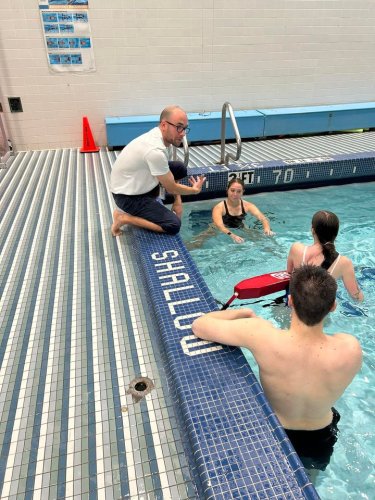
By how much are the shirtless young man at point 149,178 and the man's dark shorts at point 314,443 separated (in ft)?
6.67

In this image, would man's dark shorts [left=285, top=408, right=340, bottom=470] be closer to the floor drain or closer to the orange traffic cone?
the floor drain

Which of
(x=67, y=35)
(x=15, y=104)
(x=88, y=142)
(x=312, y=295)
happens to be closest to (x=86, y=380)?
(x=312, y=295)

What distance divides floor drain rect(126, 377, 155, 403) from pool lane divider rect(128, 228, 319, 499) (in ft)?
0.39

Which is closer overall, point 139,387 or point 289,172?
point 139,387

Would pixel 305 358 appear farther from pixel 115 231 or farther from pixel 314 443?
pixel 115 231

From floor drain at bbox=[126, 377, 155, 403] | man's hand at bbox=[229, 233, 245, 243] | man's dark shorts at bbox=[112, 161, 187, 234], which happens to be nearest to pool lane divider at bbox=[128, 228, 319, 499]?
floor drain at bbox=[126, 377, 155, 403]

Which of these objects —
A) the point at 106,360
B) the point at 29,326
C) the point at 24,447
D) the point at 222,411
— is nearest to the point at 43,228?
the point at 29,326

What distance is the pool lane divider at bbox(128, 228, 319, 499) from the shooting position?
4.53 ft

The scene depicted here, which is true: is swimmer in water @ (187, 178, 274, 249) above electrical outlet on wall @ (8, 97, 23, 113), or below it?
below

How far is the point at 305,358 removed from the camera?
1.50m

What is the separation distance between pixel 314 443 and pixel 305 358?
595mm

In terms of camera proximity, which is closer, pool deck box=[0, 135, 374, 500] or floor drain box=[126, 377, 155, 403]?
pool deck box=[0, 135, 374, 500]

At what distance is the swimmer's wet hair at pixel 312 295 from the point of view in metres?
1.41

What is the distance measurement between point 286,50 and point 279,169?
10.6 ft
